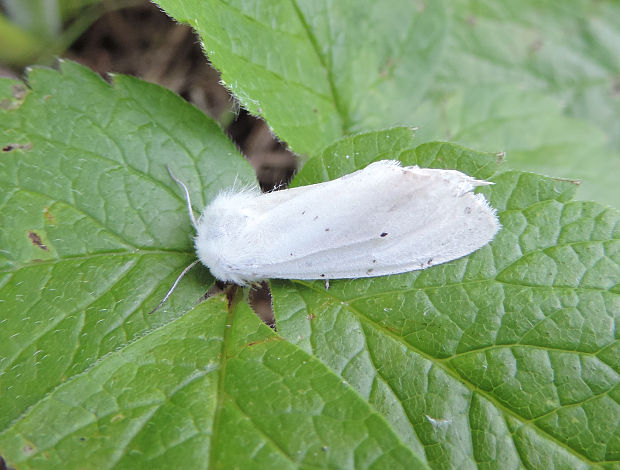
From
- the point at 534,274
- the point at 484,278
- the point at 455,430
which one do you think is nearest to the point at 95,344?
the point at 455,430

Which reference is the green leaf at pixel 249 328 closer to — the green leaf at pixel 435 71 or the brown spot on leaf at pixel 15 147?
the brown spot on leaf at pixel 15 147

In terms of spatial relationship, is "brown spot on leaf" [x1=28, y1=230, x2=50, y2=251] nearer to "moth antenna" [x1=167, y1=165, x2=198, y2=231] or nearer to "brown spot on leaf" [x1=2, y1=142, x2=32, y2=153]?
"brown spot on leaf" [x1=2, y1=142, x2=32, y2=153]

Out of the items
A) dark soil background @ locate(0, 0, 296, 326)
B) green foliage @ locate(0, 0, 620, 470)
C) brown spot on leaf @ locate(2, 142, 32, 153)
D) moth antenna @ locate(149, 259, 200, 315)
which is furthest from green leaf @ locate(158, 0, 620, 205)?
dark soil background @ locate(0, 0, 296, 326)

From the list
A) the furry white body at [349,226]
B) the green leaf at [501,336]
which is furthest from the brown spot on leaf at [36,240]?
the green leaf at [501,336]

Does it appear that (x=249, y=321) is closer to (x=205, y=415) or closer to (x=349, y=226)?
(x=205, y=415)

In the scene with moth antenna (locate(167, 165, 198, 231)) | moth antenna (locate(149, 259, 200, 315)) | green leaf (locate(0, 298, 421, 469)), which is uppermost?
moth antenna (locate(167, 165, 198, 231))

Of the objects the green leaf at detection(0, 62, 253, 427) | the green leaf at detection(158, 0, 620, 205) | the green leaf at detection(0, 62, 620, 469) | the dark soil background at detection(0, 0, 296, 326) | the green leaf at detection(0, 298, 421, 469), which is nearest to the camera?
the green leaf at detection(0, 298, 421, 469)

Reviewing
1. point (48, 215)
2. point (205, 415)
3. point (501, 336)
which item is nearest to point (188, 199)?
point (48, 215)
